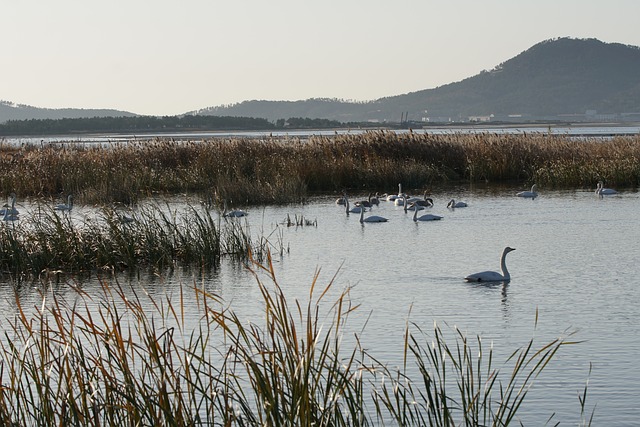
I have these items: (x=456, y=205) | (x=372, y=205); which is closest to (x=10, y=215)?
(x=372, y=205)

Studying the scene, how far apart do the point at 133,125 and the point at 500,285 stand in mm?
115326

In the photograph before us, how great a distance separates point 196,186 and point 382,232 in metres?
10.3

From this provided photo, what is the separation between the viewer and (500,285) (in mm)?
13773

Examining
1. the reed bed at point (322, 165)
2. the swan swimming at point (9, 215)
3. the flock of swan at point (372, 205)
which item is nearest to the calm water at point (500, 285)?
the flock of swan at point (372, 205)

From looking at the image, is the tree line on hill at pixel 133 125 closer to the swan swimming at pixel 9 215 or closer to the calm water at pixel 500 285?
the swan swimming at pixel 9 215

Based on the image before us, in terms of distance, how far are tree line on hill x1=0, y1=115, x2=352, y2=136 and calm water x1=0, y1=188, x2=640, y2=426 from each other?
323ft

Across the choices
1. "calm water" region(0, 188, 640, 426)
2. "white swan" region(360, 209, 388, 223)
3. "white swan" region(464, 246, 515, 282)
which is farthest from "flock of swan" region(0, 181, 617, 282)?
"white swan" region(464, 246, 515, 282)

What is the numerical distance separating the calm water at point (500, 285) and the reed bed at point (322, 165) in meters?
5.07

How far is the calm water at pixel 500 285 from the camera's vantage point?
30.0ft

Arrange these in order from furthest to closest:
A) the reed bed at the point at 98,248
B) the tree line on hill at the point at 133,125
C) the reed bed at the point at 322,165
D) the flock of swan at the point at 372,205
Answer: the tree line on hill at the point at 133,125 < the reed bed at the point at 322,165 < the flock of swan at the point at 372,205 < the reed bed at the point at 98,248

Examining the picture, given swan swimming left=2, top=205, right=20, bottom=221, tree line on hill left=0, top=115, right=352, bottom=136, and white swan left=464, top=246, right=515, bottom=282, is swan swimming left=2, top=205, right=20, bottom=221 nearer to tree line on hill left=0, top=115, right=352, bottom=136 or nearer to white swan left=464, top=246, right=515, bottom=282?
white swan left=464, top=246, right=515, bottom=282

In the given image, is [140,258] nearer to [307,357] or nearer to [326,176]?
[307,357]

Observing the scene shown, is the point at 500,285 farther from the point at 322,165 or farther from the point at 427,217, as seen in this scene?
the point at 322,165

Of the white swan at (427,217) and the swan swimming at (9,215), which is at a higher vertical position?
the swan swimming at (9,215)
